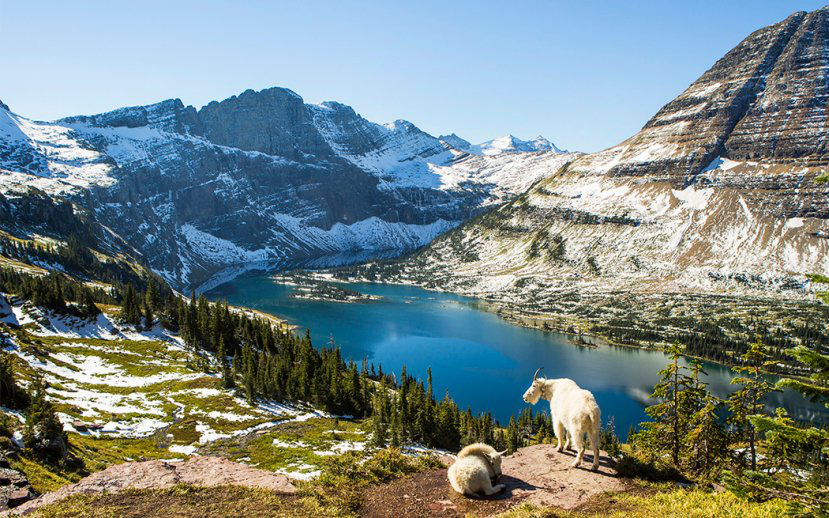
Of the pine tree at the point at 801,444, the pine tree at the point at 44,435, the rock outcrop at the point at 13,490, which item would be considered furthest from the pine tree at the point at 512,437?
the pine tree at the point at 801,444

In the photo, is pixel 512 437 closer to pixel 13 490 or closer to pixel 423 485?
pixel 423 485

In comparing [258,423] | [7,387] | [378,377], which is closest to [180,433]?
[258,423]

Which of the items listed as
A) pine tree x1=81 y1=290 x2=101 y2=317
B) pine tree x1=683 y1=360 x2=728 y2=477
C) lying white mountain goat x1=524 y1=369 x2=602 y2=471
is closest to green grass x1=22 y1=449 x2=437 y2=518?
lying white mountain goat x1=524 y1=369 x2=602 y2=471

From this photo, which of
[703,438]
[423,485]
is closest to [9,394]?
[423,485]

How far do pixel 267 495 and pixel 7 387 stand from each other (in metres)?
46.5

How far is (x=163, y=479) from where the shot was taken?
1945 cm

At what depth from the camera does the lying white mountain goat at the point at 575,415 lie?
17.3 m

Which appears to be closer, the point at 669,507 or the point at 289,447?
the point at 669,507

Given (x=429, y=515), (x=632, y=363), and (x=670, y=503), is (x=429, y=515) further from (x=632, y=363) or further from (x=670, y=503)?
(x=632, y=363)

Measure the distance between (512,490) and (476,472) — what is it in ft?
5.32

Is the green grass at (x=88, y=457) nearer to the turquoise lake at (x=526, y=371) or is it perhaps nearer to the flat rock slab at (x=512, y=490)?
the flat rock slab at (x=512, y=490)

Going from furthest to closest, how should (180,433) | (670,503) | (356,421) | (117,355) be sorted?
(117,355), (356,421), (180,433), (670,503)

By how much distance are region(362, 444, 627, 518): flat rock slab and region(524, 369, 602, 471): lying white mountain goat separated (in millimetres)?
854

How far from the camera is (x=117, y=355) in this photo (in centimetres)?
8956
